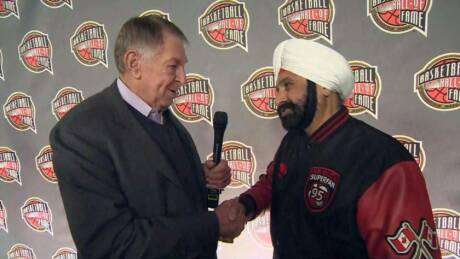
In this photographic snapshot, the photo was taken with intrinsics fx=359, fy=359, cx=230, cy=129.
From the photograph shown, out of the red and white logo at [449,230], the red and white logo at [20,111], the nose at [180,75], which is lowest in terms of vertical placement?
the red and white logo at [449,230]

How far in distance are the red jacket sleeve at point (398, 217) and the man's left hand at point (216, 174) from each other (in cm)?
48

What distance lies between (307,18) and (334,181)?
81 cm

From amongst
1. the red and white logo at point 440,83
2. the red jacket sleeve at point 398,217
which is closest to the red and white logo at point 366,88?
the red and white logo at point 440,83

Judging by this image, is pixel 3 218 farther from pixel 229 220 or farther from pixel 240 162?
pixel 229 220

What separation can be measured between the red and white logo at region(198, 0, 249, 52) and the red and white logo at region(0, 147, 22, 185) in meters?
1.35

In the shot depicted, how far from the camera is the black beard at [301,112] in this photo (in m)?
1.07

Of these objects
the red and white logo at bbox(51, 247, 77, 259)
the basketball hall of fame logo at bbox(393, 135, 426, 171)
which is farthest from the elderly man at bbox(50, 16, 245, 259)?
the red and white logo at bbox(51, 247, 77, 259)

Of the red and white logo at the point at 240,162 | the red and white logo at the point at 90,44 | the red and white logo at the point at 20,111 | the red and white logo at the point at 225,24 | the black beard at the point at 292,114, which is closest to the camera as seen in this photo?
the black beard at the point at 292,114

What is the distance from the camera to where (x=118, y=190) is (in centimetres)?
93

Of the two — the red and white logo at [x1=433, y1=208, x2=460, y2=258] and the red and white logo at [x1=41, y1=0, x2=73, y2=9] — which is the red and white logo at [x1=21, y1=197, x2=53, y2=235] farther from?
the red and white logo at [x1=433, y1=208, x2=460, y2=258]

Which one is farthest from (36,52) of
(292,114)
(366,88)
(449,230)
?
(449,230)

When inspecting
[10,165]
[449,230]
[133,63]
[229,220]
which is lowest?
[449,230]

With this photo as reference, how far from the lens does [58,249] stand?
2.12m

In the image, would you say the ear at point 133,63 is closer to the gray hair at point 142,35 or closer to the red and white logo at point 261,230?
the gray hair at point 142,35
